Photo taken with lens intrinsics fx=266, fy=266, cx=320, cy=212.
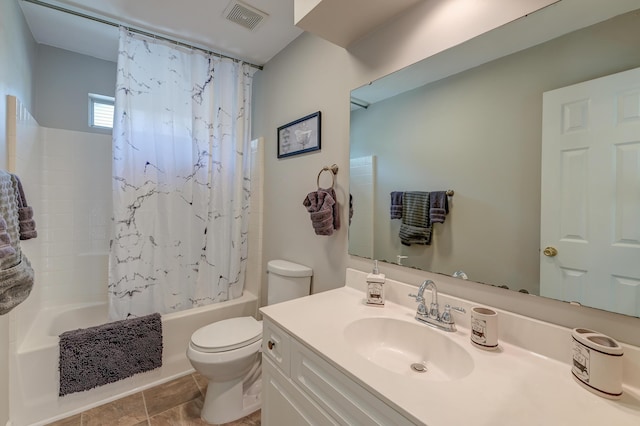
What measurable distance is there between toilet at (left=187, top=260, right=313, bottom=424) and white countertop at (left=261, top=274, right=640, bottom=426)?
0.81m

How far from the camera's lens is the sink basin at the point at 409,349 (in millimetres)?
886

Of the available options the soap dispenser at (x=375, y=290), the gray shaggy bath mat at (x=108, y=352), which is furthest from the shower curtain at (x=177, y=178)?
the soap dispenser at (x=375, y=290)

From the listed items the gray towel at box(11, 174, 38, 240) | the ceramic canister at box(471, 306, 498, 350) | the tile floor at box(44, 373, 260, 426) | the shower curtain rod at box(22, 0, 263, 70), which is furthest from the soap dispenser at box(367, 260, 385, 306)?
the shower curtain rod at box(22, 0, 263, 70)

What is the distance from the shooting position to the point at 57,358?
1.54 meters

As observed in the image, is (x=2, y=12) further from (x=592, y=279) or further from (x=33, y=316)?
(x=592, y=279)

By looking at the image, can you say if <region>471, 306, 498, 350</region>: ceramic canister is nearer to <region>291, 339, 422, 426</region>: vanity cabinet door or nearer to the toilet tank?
<region>291, 339, 422, 426</region>: vanity cabinet door

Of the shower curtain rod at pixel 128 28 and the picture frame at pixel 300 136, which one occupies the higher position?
the shower curtain rod at pixel 128 28

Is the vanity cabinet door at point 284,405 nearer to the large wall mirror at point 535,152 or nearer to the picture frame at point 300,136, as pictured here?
the large wall mirror at point 535,152

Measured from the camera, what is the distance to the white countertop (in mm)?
577

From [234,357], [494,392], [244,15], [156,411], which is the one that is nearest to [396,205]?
[494,392]

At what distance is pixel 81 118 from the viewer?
7.49 feet

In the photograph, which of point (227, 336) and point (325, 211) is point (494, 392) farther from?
point (227, 336)

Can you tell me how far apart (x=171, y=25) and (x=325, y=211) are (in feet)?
5.52

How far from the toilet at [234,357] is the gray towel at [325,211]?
37 centimetres
